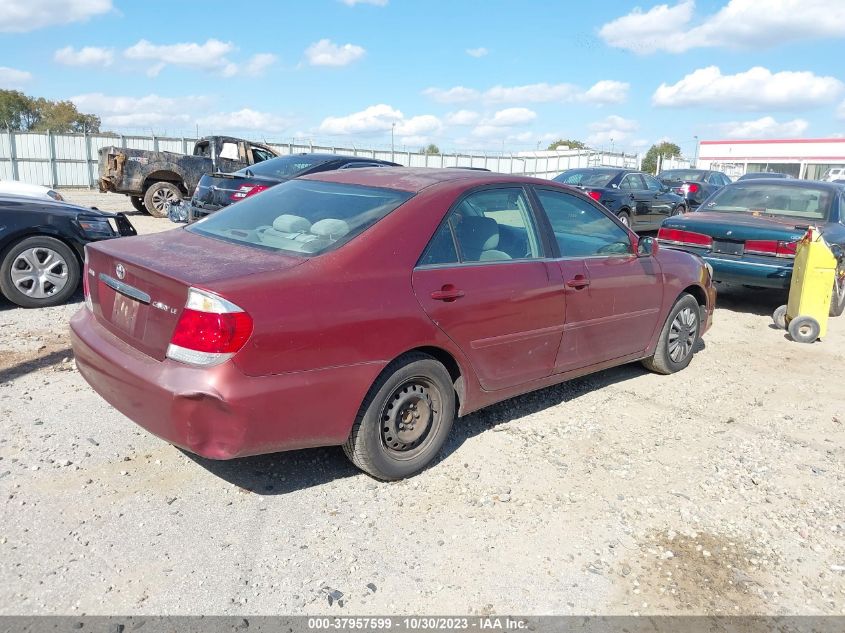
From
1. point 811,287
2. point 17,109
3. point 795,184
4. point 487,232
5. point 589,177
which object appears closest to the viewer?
point 487,232

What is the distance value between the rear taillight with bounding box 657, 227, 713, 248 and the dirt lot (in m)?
3.62

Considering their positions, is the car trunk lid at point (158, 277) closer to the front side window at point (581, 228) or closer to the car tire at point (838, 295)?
the front side window at point (581, 228)

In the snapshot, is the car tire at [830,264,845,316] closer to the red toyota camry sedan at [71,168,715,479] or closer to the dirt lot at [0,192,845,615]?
the dirt lot at [0,192,845,615]

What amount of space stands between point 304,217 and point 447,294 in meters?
0.93

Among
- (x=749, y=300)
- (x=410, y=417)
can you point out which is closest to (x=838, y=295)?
(x=749, y=300)

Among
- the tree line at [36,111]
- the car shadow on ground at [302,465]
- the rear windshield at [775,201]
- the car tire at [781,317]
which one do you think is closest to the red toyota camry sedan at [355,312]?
the car shadow on ground at [302,465]

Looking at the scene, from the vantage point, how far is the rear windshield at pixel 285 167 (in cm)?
1066

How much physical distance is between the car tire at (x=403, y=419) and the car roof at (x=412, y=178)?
1058mm

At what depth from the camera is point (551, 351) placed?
170 inches

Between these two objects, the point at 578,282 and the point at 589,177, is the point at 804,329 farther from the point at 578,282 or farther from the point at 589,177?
the point at 589,177

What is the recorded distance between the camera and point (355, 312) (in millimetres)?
3191

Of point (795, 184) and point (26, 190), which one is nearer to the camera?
point (26, 190)

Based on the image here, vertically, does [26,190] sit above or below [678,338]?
above

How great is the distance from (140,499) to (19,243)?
4.14 m
